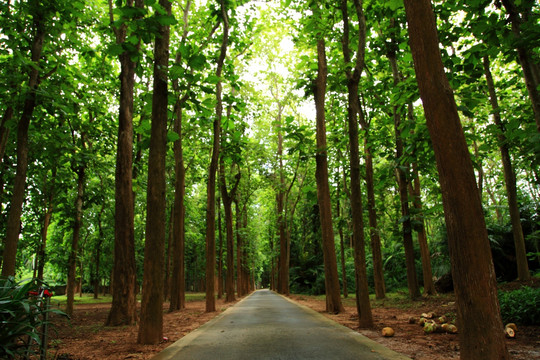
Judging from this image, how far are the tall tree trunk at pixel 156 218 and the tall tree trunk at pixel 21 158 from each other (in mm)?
2677

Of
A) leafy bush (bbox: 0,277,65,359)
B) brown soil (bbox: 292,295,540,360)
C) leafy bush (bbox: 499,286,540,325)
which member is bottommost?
brown soil (bbox: 292,295,540,360)

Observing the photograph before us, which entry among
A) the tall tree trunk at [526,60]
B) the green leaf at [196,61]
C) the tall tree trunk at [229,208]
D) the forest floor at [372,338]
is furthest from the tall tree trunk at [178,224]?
the tall tree trunk at [526,60]

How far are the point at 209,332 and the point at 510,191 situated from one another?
37.4 ft

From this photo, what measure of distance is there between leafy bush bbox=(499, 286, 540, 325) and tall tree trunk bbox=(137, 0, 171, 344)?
7.02 metres

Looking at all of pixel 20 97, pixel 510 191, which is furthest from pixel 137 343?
pixel 510 191

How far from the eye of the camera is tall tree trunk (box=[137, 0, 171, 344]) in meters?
6.13

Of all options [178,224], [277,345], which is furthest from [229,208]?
[277,345]

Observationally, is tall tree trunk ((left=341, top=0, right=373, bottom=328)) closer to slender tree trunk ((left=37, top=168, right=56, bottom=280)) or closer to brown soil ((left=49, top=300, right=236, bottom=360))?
brown soil ((left=49, top=300, right=236, bottom=360))

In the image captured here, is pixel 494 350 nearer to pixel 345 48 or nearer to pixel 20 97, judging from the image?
pixel 345 48

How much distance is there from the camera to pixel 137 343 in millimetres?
6031

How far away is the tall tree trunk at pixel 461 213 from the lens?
3.27 metres

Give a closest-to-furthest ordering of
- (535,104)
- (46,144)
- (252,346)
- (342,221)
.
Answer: (252,346) → (535,104) → (46,144) → (342,221)

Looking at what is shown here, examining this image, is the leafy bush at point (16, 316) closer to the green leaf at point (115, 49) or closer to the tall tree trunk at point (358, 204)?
the green leaf at point (115, 49)

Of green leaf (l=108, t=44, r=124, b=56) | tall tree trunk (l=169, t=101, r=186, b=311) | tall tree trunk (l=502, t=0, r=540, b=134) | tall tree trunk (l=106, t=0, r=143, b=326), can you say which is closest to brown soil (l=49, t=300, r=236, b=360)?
tall tree trunk (l=106, t=0, r=143, b=326)
